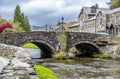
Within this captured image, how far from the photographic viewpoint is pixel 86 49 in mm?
59688

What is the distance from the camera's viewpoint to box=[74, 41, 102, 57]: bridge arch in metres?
52.4

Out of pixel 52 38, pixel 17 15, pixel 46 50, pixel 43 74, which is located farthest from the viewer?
pixel 17 15

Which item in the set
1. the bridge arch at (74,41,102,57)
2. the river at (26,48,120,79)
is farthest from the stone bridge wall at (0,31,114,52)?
the river at (26,48,120,79)

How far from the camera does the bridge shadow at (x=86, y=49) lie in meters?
53.0

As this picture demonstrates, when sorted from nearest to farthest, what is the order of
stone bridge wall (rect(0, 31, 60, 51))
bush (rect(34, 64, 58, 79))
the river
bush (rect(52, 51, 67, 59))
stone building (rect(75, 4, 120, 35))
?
1. bush (rect(34, 64, 58, 79))
2. the river
3. stone bridge wall (rect(0, 31, 60, 51))
4. bush (rect(52, 51, 67, 59))
5. stone building (rect(75, 4, 120, 35))

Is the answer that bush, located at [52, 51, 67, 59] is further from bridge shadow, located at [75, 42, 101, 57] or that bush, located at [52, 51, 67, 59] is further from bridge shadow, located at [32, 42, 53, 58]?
bridge shadow, located at [75, 42, 101, 57]

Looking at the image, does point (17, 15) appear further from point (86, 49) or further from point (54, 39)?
point (54, 39)

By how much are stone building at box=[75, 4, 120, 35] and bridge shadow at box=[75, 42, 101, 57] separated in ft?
33.9

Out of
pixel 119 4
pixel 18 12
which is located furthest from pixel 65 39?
pixel 18 12

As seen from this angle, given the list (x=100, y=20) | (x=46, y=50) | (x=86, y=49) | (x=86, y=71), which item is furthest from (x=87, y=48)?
(x=86, y=71)

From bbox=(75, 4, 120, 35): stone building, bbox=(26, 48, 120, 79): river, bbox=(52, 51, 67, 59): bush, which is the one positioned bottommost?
bbox=(26, 48, 120, 79): river

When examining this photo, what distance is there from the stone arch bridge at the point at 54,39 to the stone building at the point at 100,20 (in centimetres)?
1384

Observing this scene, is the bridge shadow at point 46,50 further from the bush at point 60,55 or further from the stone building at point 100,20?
the stone building at point 100,20

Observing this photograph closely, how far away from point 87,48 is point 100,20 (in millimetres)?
15473
